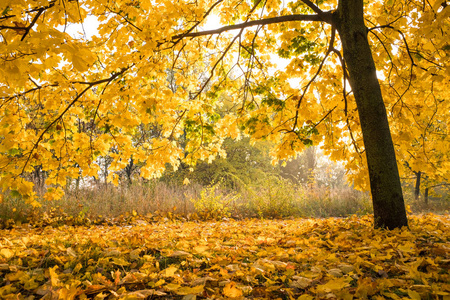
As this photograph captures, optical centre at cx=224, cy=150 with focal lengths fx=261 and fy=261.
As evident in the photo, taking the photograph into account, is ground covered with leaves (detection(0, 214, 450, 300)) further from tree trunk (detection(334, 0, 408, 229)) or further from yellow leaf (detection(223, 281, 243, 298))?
tree trunk (detection(334, 0, 408, 229))

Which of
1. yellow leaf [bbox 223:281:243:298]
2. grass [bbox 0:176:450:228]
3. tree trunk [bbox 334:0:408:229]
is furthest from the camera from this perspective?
grass [bbox 0:176:450:228]

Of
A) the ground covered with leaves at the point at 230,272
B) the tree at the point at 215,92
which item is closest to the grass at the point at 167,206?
the tree at the point at 215,92

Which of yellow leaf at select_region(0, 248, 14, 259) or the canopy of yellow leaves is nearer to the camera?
yellow leaf at select_region(0, 248, 14, 259)

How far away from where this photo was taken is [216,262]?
6.10 feet

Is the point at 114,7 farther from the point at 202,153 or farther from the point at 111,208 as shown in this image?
the point at 111,208

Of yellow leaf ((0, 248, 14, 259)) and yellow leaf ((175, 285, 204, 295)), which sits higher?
yellow leaf ((0, 248, 14, 259))

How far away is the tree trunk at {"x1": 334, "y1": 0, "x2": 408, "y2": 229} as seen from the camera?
283 cm

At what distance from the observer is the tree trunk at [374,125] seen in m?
2.83

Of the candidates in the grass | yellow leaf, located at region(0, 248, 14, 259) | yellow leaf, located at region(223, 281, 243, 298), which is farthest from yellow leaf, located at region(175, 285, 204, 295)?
the grass

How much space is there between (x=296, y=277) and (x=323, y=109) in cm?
313

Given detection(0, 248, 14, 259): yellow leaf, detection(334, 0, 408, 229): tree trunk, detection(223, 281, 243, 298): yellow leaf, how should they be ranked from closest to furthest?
detection(223, 281, 243, 298): yellow leaf, detection(0, 248, 14, 259): yellow leaf, detection(334, 0, 408, 229): tree trunk

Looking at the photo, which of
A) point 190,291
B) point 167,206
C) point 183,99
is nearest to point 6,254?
point 190,291

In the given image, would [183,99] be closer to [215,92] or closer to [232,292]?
[215,92]

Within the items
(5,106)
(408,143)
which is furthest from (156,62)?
(408,143)
